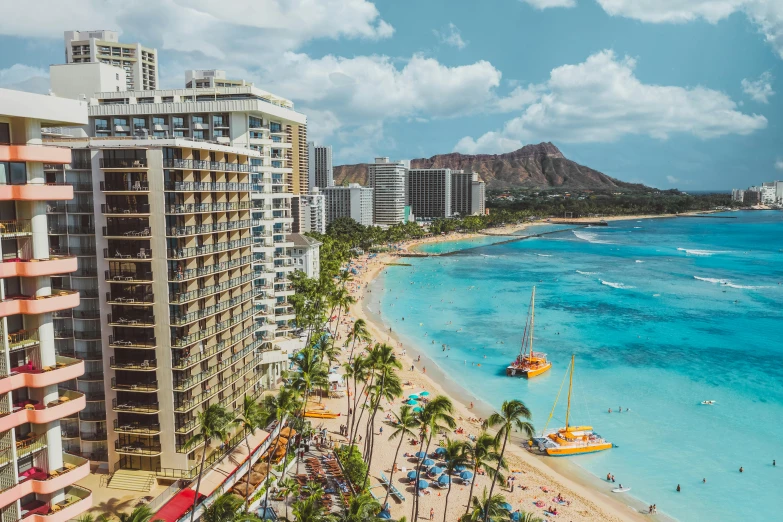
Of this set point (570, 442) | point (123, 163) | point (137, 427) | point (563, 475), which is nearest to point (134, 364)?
point (137, 427)

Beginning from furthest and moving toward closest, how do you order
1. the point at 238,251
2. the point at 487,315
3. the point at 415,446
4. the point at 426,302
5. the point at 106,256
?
the point at 426,302 → the point at 487,315 → the point at 415,446 → the point at 238,251 → the point at 106,256

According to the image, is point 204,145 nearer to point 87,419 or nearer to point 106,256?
point 106,256

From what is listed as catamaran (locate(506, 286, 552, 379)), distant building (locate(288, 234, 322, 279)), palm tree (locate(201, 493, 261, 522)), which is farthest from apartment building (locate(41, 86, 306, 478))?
distant building (locate(288, 234, 322, 279))

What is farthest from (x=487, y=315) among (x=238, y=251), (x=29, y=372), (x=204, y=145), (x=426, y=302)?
(x=29, y=372)

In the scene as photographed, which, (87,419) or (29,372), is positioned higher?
(29,372)

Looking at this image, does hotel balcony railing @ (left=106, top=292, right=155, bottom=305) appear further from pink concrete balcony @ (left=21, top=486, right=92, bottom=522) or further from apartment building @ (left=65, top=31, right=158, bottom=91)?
apartment building @ (left=65, top=31, right=158, bottom=91)

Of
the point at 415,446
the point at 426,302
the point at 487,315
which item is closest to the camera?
the point at 415,446
